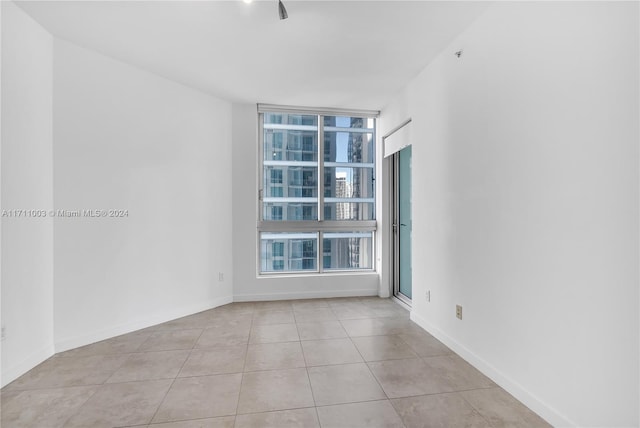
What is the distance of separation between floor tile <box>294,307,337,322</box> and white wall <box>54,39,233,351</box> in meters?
1.13

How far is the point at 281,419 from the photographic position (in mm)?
1788

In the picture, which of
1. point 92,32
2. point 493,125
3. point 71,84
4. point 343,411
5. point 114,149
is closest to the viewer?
point 343,411

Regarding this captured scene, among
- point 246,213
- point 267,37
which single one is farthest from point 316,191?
point 267,37

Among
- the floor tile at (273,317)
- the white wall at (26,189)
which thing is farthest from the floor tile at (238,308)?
the white wall at (26,189)

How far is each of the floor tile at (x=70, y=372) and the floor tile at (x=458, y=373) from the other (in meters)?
2.47

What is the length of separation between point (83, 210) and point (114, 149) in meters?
0.64

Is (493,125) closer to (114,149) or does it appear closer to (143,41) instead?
(143,41)

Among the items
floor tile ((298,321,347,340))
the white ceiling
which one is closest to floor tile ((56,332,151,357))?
floor tile ((298,321,347,340))

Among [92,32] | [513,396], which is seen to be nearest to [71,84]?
[92,32]

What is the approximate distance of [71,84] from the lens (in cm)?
272

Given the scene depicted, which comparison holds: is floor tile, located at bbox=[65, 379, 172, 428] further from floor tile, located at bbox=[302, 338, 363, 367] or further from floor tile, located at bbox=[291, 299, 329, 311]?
floor tile, located at bbox=[291, 299, 329, 311]

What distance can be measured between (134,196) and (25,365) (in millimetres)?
1595

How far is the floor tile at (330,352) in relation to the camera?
2486mm

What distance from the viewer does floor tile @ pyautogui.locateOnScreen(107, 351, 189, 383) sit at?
2260mm
